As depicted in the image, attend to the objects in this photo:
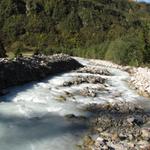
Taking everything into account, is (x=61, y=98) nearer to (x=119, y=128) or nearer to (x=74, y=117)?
(x=74, y=117)

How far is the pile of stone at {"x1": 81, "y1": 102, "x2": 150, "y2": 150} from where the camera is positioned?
20562 mm

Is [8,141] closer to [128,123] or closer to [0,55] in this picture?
[128,123]

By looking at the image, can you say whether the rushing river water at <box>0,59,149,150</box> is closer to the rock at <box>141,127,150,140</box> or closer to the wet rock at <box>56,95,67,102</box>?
the wet rock at <box>56,95,67,102</box>

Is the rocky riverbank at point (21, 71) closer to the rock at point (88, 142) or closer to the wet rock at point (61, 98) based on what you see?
the wet rock at point (61, 98)

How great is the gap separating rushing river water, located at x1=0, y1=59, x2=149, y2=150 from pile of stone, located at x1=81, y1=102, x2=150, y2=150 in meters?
0.96

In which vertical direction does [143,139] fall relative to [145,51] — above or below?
above

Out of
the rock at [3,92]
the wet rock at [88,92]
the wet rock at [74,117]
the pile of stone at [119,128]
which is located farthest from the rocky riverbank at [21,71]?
the pile of stone at [119,128]

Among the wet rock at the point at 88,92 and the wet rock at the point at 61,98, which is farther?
the wet rock at the point at 88,92

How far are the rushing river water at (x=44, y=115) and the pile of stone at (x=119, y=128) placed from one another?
0.96m

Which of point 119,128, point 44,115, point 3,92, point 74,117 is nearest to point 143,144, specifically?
point 119,128

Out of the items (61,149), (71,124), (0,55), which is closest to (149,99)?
(71,124)

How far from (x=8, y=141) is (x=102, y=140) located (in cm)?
521

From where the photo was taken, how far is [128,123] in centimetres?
2478

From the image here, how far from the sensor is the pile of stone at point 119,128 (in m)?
20.6
